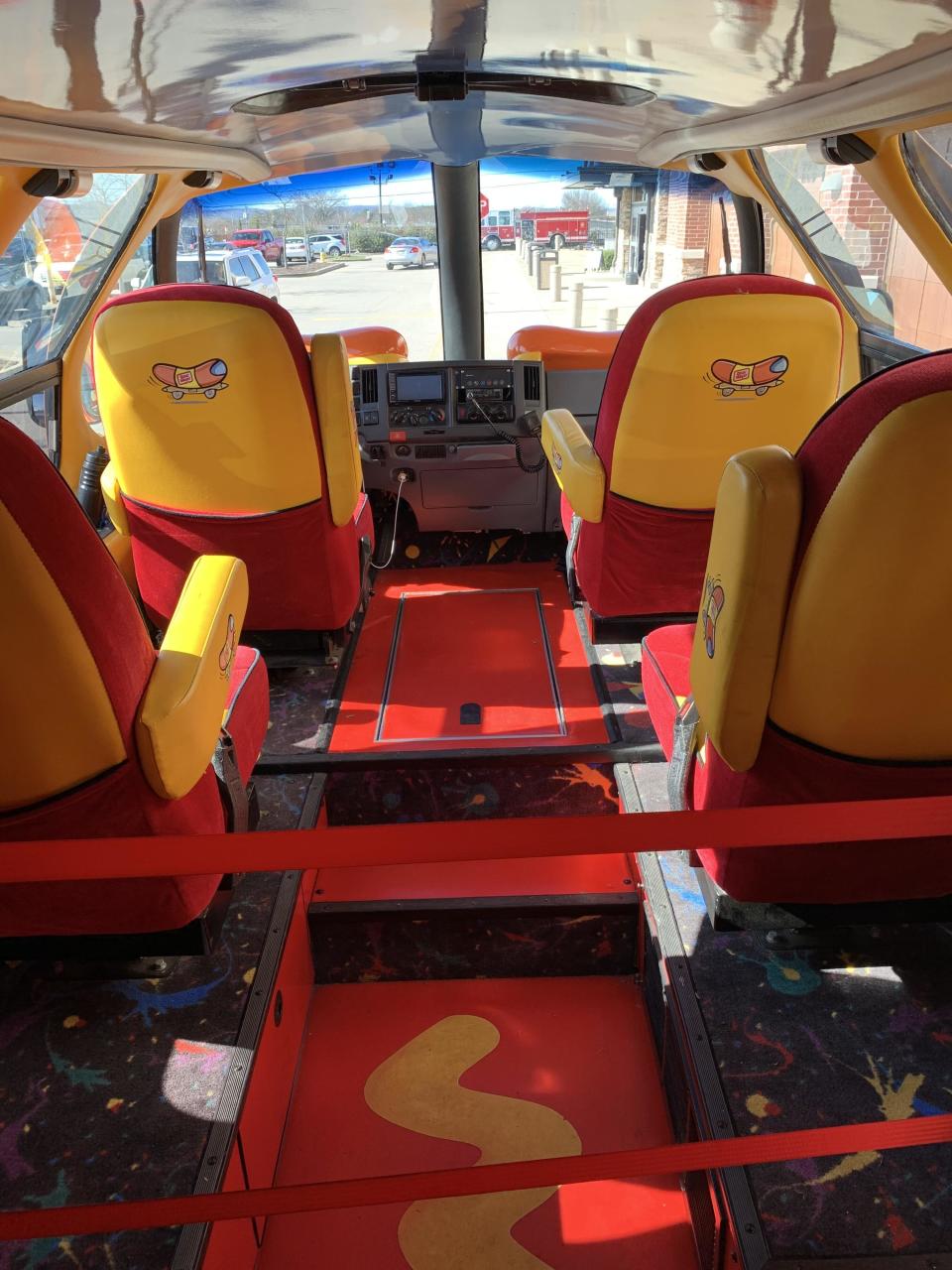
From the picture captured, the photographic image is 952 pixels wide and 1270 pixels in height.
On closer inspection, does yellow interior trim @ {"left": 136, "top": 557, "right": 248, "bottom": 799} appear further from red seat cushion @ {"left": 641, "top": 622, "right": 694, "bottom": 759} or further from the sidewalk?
the sidewalk

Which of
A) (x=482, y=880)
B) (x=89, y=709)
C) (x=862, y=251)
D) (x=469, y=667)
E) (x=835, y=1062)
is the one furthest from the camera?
(x=862, y=251)

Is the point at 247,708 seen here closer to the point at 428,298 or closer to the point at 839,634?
the point at 839,634

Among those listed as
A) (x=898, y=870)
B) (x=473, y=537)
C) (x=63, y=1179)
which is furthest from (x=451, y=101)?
(x=63, y=1179)

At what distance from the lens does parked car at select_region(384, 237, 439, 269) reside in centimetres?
466

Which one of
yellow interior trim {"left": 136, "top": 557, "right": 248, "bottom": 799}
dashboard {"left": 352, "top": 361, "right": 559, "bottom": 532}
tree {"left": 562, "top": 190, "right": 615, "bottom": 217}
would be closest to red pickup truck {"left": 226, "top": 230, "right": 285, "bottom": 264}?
dashboard {"left": 352, "top": 361, "right": 559, "bottom": 532}

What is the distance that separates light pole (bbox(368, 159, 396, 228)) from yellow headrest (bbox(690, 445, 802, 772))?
3.73 metres

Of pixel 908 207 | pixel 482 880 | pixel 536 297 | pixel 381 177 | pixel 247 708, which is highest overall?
pixel 381 177

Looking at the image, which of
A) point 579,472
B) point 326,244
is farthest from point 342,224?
point 579,472

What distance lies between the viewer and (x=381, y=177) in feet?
15.2

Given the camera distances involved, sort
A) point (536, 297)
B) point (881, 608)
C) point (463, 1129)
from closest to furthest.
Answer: point (881, 608)
point (463, 1129)
point (536, 297)

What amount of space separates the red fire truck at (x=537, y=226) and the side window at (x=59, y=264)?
1.67 metres

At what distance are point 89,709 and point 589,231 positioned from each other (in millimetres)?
3957

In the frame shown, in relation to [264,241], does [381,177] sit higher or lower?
higher

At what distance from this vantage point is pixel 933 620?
4.58ft
